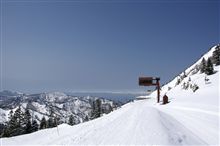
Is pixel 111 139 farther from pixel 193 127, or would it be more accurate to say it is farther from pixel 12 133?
pixel 12 133

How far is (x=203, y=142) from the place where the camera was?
10.7 meters

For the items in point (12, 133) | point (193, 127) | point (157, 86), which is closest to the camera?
point (193, 127)

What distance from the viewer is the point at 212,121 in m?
15.0

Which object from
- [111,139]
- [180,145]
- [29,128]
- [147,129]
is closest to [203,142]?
[180,145]

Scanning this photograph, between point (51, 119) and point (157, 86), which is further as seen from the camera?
point (51, 119)

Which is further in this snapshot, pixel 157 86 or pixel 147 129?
pixel 157 86

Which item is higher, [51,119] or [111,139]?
[111,139]

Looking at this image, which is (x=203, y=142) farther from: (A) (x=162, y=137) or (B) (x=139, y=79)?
(B) (x=139, y=79)

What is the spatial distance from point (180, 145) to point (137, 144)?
1.71 meters

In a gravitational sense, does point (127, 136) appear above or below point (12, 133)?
above

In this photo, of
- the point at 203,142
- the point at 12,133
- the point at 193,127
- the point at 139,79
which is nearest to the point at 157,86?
the point at 139,79

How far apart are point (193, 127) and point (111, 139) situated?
17.7 ft

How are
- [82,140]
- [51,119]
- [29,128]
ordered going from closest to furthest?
[82,140] → [29,128] → [51,119]

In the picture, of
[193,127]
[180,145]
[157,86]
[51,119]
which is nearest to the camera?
[180,145]
